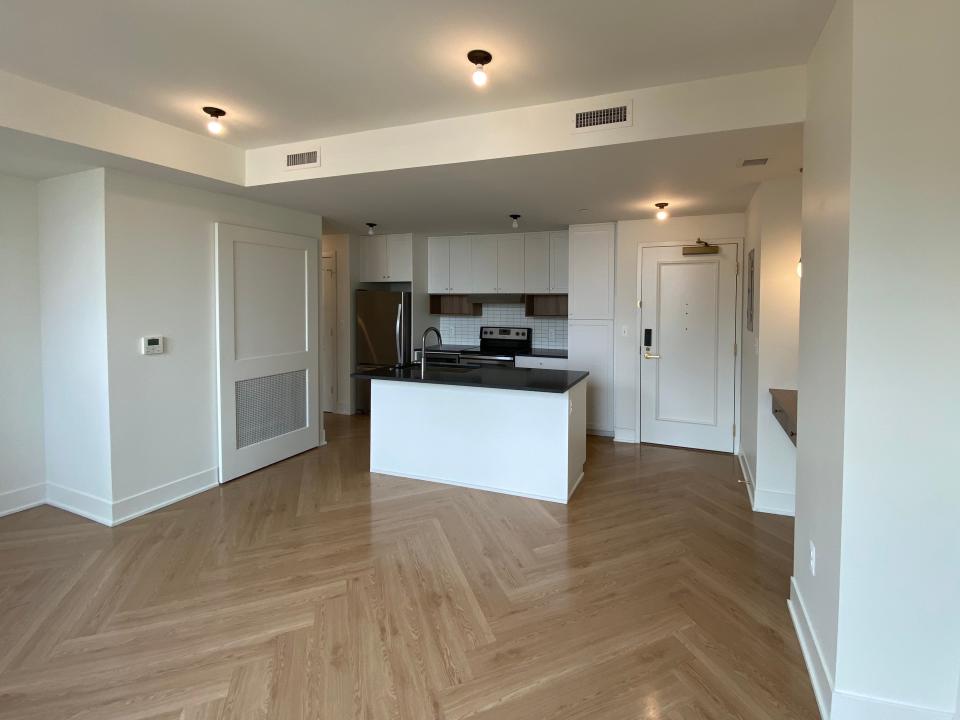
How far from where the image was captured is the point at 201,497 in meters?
3.99

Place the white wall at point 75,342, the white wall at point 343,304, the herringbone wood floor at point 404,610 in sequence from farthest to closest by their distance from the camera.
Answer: the white wall at point 343,304
the white wall at point 75,342
the herringbone wood floor at point 404,610

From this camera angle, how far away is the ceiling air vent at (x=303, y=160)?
144 inches

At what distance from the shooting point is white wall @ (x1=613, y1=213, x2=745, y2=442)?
512cm

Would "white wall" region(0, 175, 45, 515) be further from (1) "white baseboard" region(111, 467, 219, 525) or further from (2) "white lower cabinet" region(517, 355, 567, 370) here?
(2) "white lower cabinet" region(517, 355, 567, 370)

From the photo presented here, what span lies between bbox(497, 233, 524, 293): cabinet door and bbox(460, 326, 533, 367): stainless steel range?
568mm

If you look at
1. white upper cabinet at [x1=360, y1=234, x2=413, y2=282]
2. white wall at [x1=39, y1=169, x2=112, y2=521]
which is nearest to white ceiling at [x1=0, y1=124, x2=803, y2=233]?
white wall at [x1=39, y1=169, x2=112, y2=521]

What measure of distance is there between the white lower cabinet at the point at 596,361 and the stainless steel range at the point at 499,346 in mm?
805

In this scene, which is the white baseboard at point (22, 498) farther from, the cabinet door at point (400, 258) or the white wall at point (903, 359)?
the white wall at point (903, 359)

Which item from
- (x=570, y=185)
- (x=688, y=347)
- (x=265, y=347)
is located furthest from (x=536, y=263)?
(x=265, y=347)

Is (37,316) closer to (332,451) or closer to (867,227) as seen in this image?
(332,451)

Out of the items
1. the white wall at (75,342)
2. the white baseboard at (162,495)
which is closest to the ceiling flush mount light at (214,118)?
the white wall at (75,342)

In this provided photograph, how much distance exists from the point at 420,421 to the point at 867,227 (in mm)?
3319

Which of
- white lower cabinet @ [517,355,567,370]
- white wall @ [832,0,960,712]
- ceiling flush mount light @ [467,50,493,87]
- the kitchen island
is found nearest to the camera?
white wall @ [832,0,960,712]

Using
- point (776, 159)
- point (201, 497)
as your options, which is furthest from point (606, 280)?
point (201, 497)
